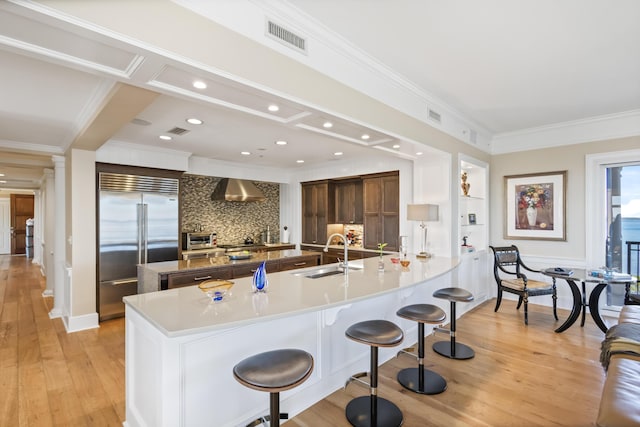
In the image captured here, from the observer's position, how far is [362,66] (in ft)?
8.90

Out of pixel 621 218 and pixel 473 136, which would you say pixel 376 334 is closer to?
pixel 473 136

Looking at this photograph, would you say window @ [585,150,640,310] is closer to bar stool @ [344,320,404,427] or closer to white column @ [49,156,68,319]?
bar stool @ [344,320,404,427]

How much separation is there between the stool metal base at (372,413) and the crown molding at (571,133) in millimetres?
4726

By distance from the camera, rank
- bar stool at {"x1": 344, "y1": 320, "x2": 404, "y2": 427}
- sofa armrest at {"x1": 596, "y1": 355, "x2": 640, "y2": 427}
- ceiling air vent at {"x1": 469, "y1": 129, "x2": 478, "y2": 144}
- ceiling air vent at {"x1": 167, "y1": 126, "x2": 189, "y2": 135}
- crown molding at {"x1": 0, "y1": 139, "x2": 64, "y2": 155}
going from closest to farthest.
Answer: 1. sofa armrest at {"x1": 596, "y1": 355, "x2": 640, "y2": 427}
2. bar stool at {"x1": 344, "y1": 320, "x2": 404, "y2": 427}
3. ceiling air vent at {"x1": 167, "y1": 126, "x2": 189, "y2": 135}
4. crown molding at {"x1": 0, "y1": 139, "x2": 64, "y2": 155}
5. ceiling air vent at {"x1": 469, "y1": 129, "x2": 478, "y2": 144}

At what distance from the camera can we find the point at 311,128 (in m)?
2.81

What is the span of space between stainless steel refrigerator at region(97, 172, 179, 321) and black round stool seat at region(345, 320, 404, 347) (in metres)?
3.93

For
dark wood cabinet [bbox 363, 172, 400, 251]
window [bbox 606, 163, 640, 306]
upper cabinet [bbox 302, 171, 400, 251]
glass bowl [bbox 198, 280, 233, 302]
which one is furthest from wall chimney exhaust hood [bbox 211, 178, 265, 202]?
window [bbox 606, 163, 640, 306]

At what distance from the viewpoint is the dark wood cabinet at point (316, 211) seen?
678cm

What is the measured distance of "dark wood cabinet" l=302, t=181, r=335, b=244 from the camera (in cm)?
678

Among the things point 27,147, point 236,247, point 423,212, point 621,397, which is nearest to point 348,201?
point 236,247

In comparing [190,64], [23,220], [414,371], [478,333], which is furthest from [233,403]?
[23,220]

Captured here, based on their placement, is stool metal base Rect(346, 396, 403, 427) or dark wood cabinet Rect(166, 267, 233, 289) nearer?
stool metal base Rect(346, 396, 403, 427)

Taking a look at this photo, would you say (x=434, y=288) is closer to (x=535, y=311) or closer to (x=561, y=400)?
(x=561, y=400)

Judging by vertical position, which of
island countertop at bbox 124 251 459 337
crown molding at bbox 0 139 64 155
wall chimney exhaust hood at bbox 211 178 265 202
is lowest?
island countertop at bbox 124 251 459 337
